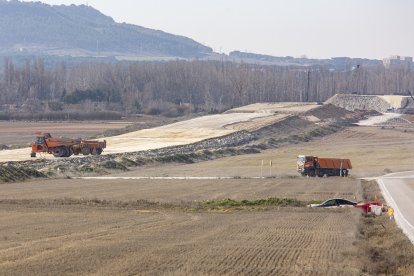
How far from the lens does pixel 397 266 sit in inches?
901

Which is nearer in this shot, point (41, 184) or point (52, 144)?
point (41, 184)

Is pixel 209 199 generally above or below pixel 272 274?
below

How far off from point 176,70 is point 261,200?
6127 inches

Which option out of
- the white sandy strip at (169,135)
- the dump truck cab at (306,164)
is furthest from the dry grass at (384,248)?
the white sandy strip at (169,135)

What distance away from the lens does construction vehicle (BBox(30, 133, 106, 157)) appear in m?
70.0

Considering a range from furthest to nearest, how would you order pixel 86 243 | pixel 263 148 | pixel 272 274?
pixel 263 148 → pixel 86 243 → pixel 272 274

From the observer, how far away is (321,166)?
208 feet

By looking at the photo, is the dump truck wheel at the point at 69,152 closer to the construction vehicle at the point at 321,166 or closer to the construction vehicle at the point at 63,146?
the construction vehicle at the point at 63,146

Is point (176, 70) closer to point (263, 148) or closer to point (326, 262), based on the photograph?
point (263, 148)

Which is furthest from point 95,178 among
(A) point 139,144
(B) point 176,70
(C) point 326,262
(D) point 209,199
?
(B) point 176,70

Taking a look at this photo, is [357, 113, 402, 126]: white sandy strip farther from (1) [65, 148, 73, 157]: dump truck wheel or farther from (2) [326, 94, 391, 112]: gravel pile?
(1) [65, 148, 73, 157]: dump truck wheel

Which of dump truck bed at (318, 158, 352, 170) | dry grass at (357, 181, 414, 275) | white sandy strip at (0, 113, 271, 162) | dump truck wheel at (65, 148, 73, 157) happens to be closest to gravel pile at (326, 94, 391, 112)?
white sandy strip at (0, 113, 271, 162)

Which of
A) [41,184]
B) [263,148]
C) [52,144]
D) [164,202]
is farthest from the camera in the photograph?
[263,148]

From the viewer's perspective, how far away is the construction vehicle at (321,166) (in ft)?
205
